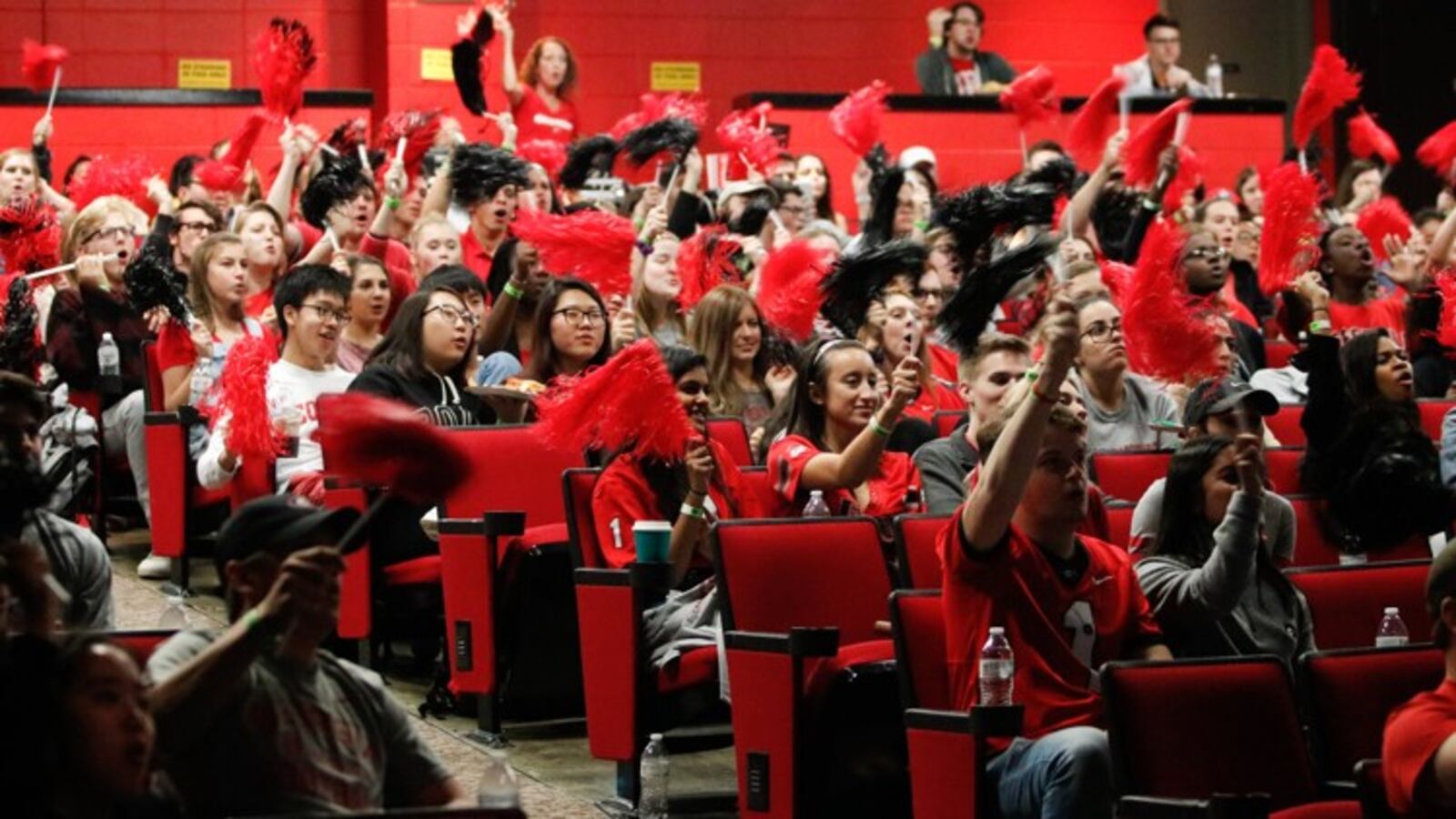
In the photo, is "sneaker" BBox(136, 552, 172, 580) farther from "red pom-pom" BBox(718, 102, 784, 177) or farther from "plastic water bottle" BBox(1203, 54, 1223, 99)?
"plastic water bottle" BBox(1203, 54, 1223, 99)

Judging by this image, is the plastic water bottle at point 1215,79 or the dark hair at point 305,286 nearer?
the dark hair at point 305,286

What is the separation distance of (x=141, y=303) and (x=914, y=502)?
3.27 m

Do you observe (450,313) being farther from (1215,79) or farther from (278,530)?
(1215,79)

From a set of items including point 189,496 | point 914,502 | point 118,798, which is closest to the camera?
point 118,798

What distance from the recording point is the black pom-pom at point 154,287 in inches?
347

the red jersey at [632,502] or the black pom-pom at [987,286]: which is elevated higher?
the black pom-pom at [987,286]

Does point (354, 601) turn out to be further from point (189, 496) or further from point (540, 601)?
point (189, 496)

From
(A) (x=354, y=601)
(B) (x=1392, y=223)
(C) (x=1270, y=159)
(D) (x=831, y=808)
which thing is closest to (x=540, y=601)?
(A) (x=354, y=601)

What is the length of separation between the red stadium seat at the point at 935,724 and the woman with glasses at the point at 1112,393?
7.63 ft

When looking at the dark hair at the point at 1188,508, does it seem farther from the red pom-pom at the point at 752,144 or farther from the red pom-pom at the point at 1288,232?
the red pom-pom at the point at 752,144

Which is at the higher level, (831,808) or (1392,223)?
(1392,223)

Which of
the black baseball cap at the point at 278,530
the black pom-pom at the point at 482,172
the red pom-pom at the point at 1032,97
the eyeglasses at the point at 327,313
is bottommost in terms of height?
the eyeglasses at the point at 327,313

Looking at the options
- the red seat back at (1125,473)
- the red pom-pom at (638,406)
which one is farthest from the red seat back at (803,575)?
the red seat back at (1125,473)

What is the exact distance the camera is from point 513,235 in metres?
9.74
